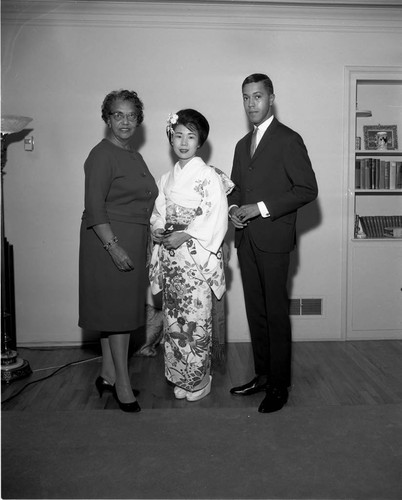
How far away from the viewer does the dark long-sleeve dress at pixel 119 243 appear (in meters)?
2.59

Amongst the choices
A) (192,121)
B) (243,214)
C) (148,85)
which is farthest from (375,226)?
(192,121)

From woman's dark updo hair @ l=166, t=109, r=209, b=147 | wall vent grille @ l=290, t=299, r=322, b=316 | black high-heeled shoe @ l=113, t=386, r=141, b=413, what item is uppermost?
woman's dark updo hair @ l=166, t=109, r=209, b=147

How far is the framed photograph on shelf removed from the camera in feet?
13.4

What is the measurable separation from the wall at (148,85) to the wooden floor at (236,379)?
528 mm

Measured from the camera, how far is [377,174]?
4023 mm

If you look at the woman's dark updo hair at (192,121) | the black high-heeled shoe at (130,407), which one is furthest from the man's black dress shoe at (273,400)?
the woman's dark updo hair at (192,121)

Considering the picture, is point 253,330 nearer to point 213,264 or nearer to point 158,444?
point 213,264

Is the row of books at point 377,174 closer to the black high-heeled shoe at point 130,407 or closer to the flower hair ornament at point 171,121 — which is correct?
the flower hair ornament at point 171,121

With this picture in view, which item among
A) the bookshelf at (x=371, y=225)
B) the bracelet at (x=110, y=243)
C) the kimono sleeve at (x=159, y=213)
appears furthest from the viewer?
the bookshelf at (x=371, y=225)

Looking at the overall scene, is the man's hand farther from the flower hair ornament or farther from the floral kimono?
the flower hair ornament

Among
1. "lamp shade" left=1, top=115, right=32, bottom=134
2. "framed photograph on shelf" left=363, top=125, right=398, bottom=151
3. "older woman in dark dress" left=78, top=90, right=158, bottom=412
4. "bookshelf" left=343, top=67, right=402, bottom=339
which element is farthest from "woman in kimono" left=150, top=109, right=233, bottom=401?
"framed photograph on shelf" left=363, top=125, right=398, bottom=151

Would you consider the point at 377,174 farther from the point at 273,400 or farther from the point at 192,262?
the point at 273,400

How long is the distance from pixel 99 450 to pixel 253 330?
39.0 inches

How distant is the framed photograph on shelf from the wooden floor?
1.38m
